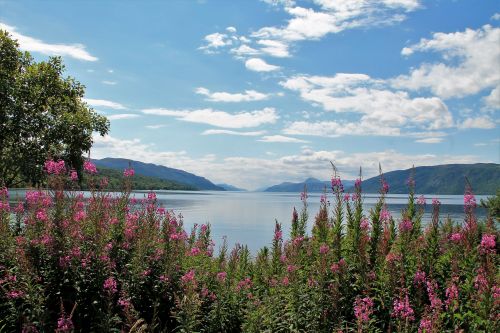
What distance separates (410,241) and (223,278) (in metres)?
3.88

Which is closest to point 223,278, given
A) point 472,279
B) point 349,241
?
point 349,241

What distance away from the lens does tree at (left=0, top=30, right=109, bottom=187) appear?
27797 mm

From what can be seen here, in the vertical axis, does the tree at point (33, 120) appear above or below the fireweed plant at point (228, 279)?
above

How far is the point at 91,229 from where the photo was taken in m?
8.02

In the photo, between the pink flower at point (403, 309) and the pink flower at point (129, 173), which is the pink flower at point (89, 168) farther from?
the pink flower at point (403, 309)

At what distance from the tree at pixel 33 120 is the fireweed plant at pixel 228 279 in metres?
21.9

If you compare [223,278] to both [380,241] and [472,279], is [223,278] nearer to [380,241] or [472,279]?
[380,241]

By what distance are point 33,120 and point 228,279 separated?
26069 mm

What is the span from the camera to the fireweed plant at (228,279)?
6387 millimetres

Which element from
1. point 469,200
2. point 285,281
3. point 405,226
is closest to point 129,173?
point 285,281

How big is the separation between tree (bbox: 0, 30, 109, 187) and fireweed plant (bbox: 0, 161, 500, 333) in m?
21.9

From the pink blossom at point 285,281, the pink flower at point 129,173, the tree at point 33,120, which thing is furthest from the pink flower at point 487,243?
the tree at point 33,120

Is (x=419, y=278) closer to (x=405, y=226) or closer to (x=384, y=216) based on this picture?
(x=405, y=226)

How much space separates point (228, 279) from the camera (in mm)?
9195
